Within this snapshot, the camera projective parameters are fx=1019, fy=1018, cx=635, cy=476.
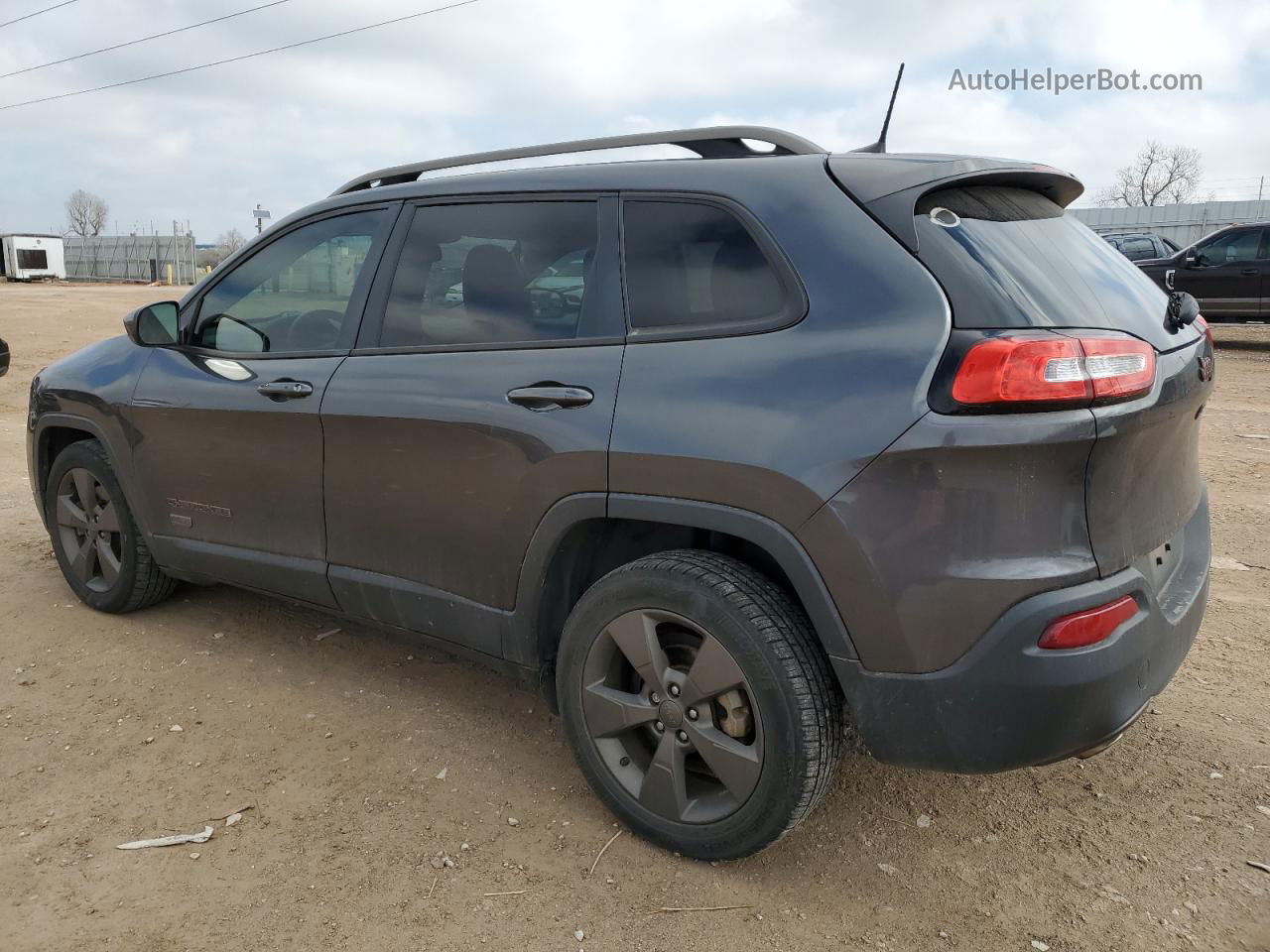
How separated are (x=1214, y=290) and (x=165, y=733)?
17.2 m

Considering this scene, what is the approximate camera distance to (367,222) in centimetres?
344

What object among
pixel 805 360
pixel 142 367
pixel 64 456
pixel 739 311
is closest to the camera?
pixel 805 360

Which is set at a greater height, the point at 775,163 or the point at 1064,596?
the point at 775,163

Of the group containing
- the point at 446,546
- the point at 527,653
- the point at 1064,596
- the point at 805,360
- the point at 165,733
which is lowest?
the point at 165,733

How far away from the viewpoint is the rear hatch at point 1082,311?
221 cm

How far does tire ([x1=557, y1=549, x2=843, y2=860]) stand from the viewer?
2.40 meters

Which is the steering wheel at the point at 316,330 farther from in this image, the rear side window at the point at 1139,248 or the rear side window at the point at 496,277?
the rear side window at the point at 1139,248

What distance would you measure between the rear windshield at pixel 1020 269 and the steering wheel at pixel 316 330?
1.97 metres

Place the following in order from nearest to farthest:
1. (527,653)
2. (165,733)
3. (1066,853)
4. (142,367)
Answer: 1. (1066,853)
2. (527,653)
3. (165,733)
4. (142,367)

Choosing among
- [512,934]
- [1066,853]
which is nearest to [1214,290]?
[1066,853]

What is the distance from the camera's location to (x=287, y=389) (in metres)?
3.43

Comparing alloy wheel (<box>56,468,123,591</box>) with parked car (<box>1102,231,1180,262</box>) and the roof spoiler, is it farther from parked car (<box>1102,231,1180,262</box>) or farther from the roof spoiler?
parked car (<box>1102,231,1180,262</box>)

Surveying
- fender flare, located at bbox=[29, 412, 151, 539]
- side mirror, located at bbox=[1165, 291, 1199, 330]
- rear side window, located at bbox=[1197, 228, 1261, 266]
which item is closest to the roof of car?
side mirror, located at bbox=[1165, 291, 1199, 330]

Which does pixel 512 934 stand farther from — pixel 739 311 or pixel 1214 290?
pixel 1214 290
